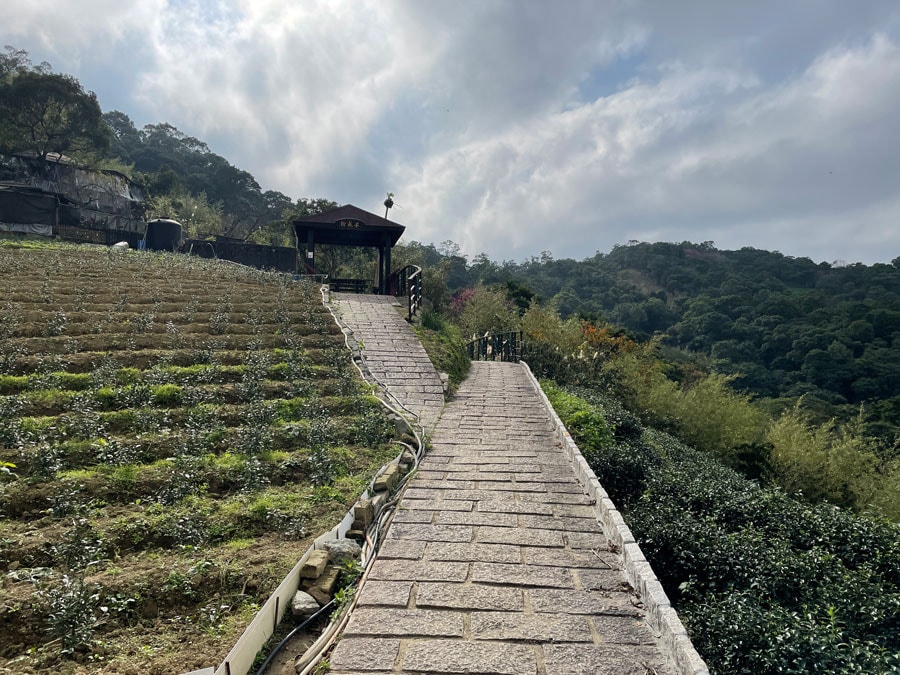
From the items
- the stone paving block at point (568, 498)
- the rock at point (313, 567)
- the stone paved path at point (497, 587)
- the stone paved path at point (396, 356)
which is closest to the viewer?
the stone paved path at point (497, 587)

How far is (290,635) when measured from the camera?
3.07 m

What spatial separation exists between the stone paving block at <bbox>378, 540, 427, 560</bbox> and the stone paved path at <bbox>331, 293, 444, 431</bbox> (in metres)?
3.09

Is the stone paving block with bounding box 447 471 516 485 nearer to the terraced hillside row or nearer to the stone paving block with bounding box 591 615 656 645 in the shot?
the terraced hillside row

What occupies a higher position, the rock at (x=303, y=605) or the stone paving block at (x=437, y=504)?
the stone paving block at (x=437, y=504)

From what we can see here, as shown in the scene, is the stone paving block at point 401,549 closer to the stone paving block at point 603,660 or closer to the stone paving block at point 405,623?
the stone paving block at point 405,623

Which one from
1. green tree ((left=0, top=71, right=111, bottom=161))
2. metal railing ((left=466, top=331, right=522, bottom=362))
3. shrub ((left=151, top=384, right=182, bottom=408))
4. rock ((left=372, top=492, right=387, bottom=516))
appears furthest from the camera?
green tree ((left=0, top=71, right=111, bottom=161))

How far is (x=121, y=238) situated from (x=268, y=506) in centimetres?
2644

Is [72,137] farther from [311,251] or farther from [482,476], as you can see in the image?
[482,476]

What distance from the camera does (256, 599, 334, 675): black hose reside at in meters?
2.88

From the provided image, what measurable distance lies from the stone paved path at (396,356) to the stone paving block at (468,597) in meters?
3.73

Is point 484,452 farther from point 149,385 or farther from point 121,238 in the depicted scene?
point 121,238

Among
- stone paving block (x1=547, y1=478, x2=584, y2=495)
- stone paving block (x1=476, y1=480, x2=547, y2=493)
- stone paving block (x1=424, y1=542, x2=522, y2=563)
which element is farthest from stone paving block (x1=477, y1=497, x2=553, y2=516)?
stone paving block (x1=424, y1=542, x2=522, y2=563)

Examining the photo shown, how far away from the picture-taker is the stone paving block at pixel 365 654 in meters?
2.74

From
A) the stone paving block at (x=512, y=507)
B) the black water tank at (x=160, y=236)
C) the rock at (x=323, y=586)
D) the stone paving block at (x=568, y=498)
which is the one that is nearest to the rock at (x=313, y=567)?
the rock at (x=323, y=586)
